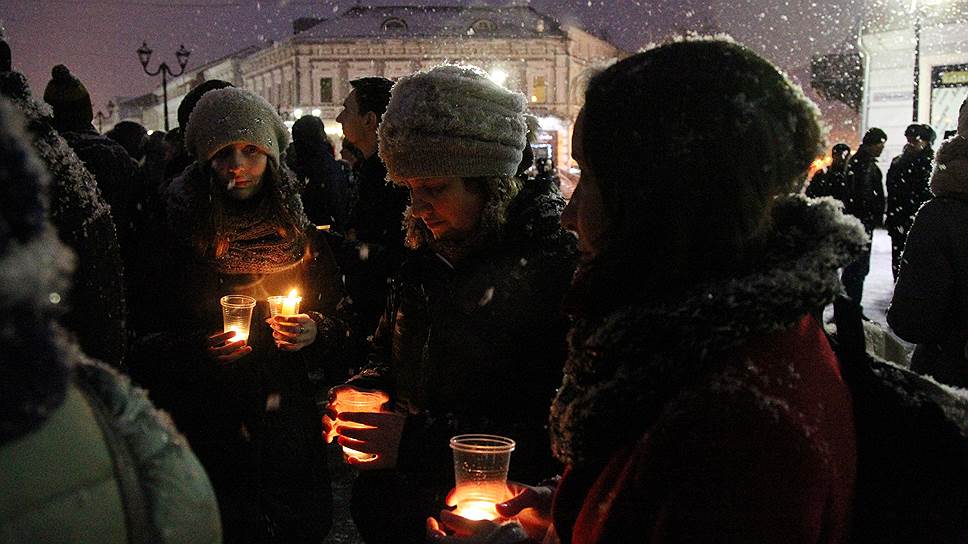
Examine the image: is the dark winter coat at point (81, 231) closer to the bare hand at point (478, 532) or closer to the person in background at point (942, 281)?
the bare hand at point (478, 532)

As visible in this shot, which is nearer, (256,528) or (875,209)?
(256,528)

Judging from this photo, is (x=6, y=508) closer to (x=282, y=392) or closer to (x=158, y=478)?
(x=158, y=478)

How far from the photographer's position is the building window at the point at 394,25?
6106cm

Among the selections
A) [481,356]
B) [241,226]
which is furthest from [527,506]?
[241,226]

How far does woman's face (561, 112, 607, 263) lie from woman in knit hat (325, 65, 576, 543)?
0.83 meters

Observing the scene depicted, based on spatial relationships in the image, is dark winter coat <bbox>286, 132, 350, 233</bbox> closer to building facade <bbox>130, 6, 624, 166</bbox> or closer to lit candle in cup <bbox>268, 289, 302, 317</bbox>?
lit candle in cup <bbox>268, 289, 302, 317</bbox>

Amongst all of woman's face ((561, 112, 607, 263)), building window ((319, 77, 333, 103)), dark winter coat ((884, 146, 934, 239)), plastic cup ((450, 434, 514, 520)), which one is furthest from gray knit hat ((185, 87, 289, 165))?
building window ((319, 77, 333, 103))

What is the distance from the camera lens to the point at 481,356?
246cm

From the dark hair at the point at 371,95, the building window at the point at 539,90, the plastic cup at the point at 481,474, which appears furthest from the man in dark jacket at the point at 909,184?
the building window at the point at 539,90

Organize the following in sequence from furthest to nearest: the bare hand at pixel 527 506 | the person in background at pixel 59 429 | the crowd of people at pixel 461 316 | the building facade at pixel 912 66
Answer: the building facade at pixel 912 66 < the bare hand at pixel 527 506 < the crowd of people at pixel 461 316 < the person in background at pixel 59 429

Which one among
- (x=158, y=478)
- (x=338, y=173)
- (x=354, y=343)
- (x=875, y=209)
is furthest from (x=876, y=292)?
(x=158, y=478)

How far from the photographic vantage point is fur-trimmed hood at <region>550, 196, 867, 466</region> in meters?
1.35

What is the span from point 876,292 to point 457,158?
12.2 meters

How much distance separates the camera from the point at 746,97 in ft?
4.69
